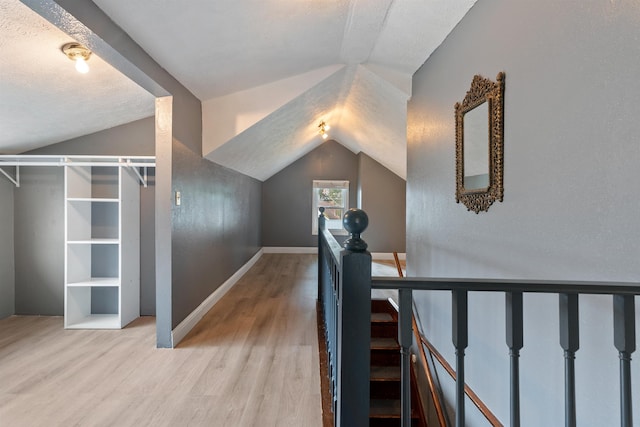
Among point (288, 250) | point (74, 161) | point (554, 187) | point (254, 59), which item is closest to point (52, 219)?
point (74, 161)

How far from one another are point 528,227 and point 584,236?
32cm

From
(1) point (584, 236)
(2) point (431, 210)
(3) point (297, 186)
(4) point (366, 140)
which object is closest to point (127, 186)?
(2) point (431, 210)

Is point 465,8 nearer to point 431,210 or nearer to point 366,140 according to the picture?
point 431,210

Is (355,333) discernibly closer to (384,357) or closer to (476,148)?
(476,148)

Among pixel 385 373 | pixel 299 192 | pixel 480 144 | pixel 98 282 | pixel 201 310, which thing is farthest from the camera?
pixel 299 192

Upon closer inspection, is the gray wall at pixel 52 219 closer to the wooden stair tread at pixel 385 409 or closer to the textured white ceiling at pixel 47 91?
the textured white ceiling at pixel 47 91

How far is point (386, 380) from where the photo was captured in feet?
10.4

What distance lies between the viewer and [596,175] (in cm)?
114

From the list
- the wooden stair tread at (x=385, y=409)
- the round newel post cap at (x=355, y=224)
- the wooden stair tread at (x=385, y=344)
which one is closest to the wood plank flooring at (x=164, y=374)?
the wooden stair tread at (x=385, y=344)

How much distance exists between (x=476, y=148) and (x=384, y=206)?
5237 millimetres

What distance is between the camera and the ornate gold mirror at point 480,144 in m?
1.73

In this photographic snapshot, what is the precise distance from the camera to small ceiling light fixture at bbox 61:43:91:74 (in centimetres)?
193

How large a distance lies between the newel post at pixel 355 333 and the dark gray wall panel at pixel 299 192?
7.26m

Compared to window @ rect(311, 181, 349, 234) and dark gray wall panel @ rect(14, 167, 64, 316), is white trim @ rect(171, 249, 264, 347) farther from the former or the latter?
window @ rect(311, 181, 349, 234)
